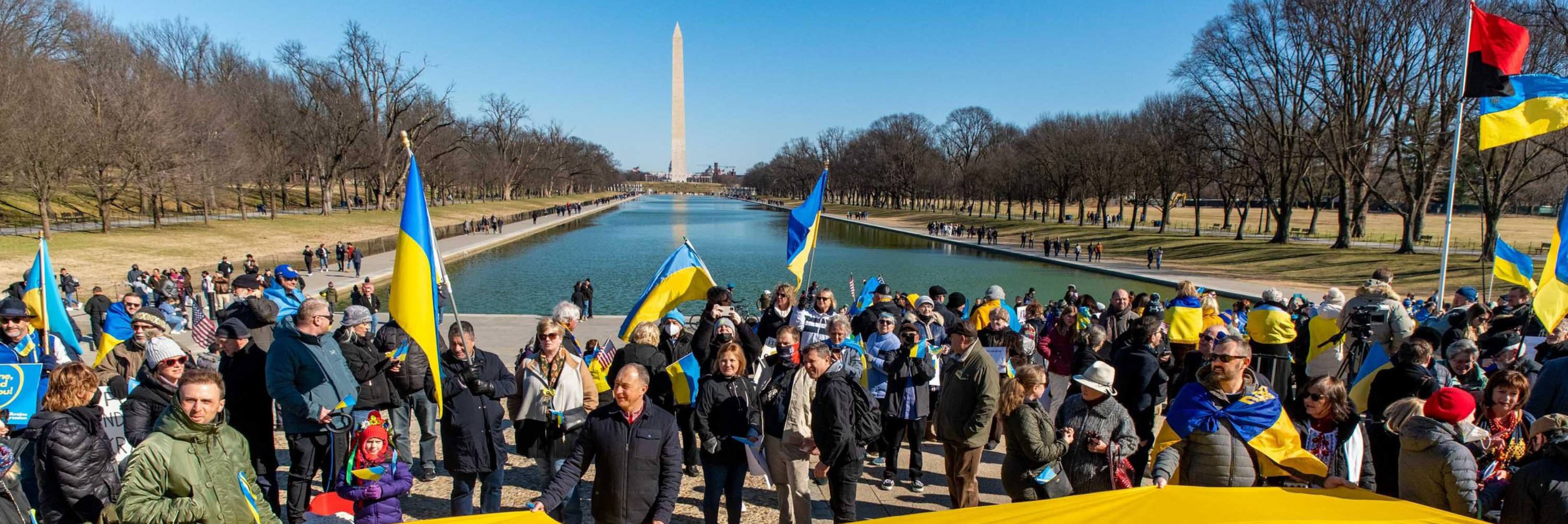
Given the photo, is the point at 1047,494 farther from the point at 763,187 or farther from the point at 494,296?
the point at 763,187

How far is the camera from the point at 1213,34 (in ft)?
133

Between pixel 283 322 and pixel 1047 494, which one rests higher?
pixel 283 322

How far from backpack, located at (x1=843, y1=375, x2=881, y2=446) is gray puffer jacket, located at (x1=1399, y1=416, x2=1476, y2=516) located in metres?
2.75

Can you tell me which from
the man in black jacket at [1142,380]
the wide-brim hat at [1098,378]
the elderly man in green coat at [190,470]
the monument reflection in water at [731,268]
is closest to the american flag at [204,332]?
the elderly man in green coat at [190,470]

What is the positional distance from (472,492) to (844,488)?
257 cm

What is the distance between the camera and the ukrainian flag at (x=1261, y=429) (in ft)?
13.5

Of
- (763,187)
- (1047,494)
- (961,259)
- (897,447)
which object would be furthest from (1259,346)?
(763,187)

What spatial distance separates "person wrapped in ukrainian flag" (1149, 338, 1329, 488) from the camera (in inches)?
163

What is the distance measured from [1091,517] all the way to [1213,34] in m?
44.5

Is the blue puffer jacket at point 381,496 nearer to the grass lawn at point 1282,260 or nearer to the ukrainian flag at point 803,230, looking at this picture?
the ukrainian flag at point 803,230

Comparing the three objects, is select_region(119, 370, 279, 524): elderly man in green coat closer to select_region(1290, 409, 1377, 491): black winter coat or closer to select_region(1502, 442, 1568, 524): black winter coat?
select_region(1290, 409, 1377, 491): black winter coat

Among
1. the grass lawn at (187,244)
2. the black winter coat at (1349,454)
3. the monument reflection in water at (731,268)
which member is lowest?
the monument reflection in water at (731,268)

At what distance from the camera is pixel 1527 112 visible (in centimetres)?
888

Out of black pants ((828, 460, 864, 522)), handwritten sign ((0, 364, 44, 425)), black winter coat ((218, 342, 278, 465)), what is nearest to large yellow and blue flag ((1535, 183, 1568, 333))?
black pants ((828, 460, 864, 522))
